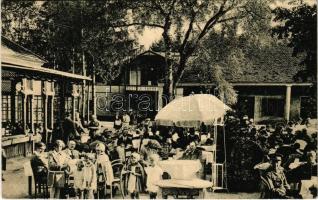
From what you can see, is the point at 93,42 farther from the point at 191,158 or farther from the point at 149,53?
the point at 191,158

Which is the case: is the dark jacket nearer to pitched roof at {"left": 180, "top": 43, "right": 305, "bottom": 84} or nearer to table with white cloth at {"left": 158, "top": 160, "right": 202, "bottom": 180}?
pitched roof at {"left": 180, "top": 43, "right": 305, "bottom": 84}

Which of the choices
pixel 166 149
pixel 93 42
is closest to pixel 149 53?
pixel 93 42

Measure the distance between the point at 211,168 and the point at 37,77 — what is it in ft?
14.2

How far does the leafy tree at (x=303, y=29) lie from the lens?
6.72 metres

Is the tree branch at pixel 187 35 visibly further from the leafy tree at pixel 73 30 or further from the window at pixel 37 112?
the window at pixel 37 112

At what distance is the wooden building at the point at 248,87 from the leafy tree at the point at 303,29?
36cm

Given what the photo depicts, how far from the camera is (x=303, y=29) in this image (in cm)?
681

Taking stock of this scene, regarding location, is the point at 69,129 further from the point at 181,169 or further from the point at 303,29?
the point at 303,29

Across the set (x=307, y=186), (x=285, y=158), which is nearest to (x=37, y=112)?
(x=285, y=158)

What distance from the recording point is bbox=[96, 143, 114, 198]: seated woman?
6.37m

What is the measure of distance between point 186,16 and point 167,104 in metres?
1.75

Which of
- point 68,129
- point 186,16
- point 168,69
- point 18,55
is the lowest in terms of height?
point 68,129

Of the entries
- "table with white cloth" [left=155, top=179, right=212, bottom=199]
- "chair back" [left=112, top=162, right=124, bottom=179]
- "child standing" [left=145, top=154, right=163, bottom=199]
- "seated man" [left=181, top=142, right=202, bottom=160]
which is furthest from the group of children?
"seated man" [left=181, top=142, right=202, bottom=160]

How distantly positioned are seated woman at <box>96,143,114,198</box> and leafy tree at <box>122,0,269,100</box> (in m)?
2.83
